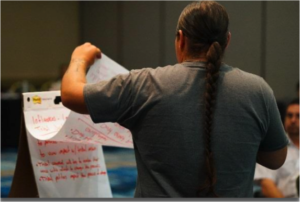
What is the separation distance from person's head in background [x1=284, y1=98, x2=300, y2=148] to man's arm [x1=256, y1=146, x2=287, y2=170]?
1.33 m

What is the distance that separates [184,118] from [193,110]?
3 cm

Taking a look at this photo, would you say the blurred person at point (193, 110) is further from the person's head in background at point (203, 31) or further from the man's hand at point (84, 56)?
the man's hand at point (84, 56)

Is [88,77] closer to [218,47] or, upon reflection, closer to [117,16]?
[218,47]

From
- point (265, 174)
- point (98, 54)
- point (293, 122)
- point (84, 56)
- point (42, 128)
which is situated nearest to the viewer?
point (84, 56)

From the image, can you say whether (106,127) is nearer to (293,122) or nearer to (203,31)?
(203,31)

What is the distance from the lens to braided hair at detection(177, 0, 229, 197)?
1086mm

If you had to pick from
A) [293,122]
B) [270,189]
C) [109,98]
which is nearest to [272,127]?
[109,98]

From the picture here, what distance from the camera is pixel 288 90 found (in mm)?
4520

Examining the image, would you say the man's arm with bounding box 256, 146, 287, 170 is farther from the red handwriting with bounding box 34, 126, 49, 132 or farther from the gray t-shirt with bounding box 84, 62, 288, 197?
the red handwriting with bounding box 34, 126, 49, 132

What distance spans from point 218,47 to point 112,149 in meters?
4.05

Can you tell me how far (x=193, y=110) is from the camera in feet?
3.58

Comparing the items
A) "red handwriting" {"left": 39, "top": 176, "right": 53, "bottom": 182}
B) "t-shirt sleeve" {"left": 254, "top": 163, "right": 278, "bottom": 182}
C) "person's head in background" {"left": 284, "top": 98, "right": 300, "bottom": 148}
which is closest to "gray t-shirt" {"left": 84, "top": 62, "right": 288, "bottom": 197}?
"red handwriting" {"left": 39, "top": 176, "right": 53, "bottom": 182}

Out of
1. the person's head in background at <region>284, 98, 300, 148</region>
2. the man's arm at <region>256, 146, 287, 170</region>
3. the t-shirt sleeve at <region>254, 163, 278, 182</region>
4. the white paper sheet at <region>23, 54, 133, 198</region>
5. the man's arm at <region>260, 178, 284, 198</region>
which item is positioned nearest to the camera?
the man's arm at <region>256, 146, 287, 170</region>

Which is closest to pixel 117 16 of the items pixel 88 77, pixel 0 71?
pixel 88 77
